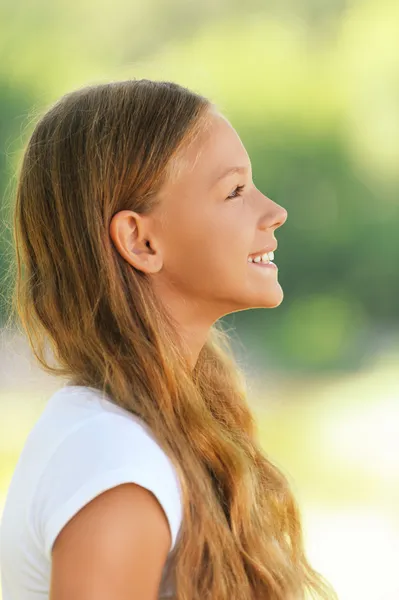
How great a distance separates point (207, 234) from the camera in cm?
99

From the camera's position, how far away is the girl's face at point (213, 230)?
99cm

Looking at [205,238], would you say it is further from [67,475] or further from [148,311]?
[67,475]

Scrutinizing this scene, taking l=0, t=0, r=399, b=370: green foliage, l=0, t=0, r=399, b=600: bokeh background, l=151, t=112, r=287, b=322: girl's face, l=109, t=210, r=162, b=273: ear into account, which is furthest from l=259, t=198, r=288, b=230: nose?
l=0, t=0, r=399, b=370: green foliage

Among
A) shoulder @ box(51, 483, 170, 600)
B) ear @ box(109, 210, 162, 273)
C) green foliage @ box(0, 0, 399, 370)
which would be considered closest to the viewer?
shoulder @ box(51, 483, 170, 600)

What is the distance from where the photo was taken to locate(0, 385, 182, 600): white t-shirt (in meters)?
0.76

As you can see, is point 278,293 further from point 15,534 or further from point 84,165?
point 15,534

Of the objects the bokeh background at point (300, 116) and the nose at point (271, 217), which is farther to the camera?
the bokeh background at point (300, 116)

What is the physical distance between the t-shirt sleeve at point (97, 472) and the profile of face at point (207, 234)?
0.22 metres

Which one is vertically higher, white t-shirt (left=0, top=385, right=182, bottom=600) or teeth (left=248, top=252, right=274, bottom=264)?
teeth (left=248, top=252, right=274, bottom=264)

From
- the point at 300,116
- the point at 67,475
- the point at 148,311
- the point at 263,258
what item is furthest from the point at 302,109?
the point at 67,475

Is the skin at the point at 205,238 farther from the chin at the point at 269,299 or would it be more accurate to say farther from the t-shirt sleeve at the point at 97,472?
the t-shirt sleeve at the point at 97,472

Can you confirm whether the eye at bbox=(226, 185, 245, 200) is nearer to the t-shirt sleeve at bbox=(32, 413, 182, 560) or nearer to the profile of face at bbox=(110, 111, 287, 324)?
the profile of face at bbox=(110, 111, 287, 324)

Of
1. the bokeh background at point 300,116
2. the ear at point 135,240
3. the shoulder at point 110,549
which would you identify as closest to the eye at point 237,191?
the ear at point 135,240

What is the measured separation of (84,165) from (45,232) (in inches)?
3.5
